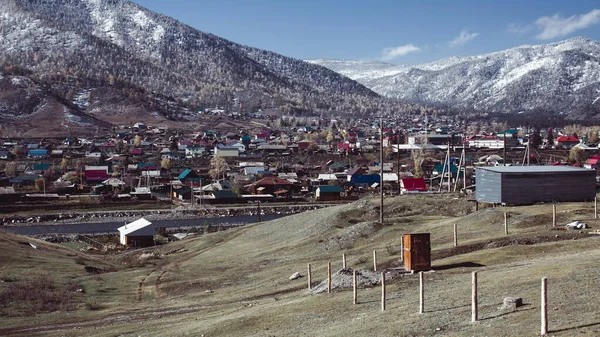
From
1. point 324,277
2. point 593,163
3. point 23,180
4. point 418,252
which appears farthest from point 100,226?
point 593,163

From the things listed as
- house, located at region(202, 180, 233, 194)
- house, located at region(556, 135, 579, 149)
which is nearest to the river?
house, located at region(202, 180, 233, 194)

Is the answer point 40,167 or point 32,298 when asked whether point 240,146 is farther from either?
point 32,298

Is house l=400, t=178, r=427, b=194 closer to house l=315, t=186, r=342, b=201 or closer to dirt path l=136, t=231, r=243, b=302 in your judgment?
house l=315, t=186, r=342, b=201

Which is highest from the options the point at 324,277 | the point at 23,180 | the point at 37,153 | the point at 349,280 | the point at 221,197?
the point at 37,153

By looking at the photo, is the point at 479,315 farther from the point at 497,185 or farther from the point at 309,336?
the point at 497,185

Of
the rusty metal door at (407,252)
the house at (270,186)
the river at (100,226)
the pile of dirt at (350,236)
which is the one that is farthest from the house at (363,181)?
the rusty metal door at (407,252)

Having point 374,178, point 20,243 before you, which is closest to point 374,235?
point 20,243

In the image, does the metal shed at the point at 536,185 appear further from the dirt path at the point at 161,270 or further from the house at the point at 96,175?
the house at the point at 96,175
